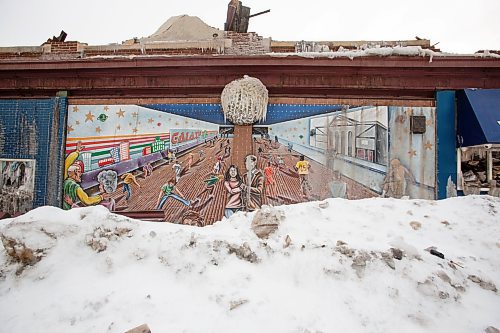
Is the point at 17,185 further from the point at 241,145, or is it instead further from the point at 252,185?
the point at 252,185

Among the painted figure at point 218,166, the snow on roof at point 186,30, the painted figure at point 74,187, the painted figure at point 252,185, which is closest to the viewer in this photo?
the painted figure at point 252,185

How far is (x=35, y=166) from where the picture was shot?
8.16 meters

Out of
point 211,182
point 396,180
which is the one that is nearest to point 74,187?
point 211,182

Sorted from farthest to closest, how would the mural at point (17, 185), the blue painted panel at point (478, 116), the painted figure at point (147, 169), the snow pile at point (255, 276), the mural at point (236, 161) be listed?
the mural at point (17, 185)
the painted figure at point (147, 169)
the mural at point (236, 161)
the blue painted panel at point (478, 116)
the snow pile at point (255, 276)

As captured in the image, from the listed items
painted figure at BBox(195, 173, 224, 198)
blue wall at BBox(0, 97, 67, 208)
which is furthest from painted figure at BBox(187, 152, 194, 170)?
blue wall at BBox(0, 97, 67, 208)

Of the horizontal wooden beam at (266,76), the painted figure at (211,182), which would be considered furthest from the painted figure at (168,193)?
the horizontal wooden beam at (266,76)

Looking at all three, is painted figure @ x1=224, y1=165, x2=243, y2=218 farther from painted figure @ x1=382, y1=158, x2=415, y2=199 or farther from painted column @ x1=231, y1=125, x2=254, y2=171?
painted figure @ x1=382, y1=158, x2=415, y2=199

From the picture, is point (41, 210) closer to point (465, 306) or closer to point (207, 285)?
point (207, 285)

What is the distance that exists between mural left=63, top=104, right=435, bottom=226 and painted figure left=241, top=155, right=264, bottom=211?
0.02m

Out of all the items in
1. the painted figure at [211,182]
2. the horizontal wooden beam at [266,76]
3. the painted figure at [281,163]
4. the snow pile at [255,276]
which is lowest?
the snow pile at [255,276]

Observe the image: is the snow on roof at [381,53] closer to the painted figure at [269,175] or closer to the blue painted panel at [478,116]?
the blue painted panel at [478,116]

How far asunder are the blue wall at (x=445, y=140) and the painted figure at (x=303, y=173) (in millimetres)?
3071

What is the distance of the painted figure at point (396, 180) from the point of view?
7.44 m

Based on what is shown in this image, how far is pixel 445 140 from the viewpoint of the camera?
293 inches
